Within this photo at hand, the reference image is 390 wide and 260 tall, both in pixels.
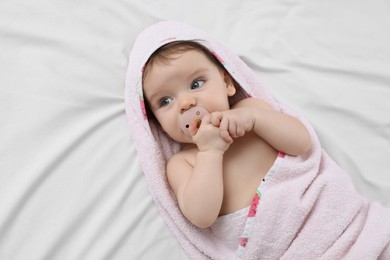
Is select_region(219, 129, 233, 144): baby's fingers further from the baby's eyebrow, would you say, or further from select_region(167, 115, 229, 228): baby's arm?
the baby's eyebrow

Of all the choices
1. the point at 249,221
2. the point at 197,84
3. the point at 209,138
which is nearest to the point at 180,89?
the point at 197,84

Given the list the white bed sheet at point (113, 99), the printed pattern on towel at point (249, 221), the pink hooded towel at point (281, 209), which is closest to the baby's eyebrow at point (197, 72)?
the pink hooded towel at point (281, 209)

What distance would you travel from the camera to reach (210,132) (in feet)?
3.79

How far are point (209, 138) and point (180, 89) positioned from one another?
0.15m

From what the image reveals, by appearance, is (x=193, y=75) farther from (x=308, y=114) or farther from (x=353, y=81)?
(x=353, y=81)

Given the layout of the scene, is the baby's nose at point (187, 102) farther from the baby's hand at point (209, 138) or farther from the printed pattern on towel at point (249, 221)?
the printed pattern on towel at point (249, 221)

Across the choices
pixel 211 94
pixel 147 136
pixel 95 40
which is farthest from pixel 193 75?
pixel 95 40

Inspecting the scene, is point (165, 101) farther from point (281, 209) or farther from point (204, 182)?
point (281, 209)

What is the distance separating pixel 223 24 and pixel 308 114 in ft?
1.24

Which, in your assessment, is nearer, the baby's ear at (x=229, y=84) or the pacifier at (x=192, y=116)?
the pacifier at (x=192, y=116)

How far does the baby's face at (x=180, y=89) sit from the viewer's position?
120cm

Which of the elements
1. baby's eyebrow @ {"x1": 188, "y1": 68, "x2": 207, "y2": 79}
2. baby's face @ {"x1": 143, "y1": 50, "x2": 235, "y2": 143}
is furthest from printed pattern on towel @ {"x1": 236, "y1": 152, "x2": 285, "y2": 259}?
baby's eyebrow @ {"x1": 188, "y1": 68, "x2": 207, "y2": 79}

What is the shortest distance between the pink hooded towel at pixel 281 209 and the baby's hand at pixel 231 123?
0.46ft

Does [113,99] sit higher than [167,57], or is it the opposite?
[167,57]
